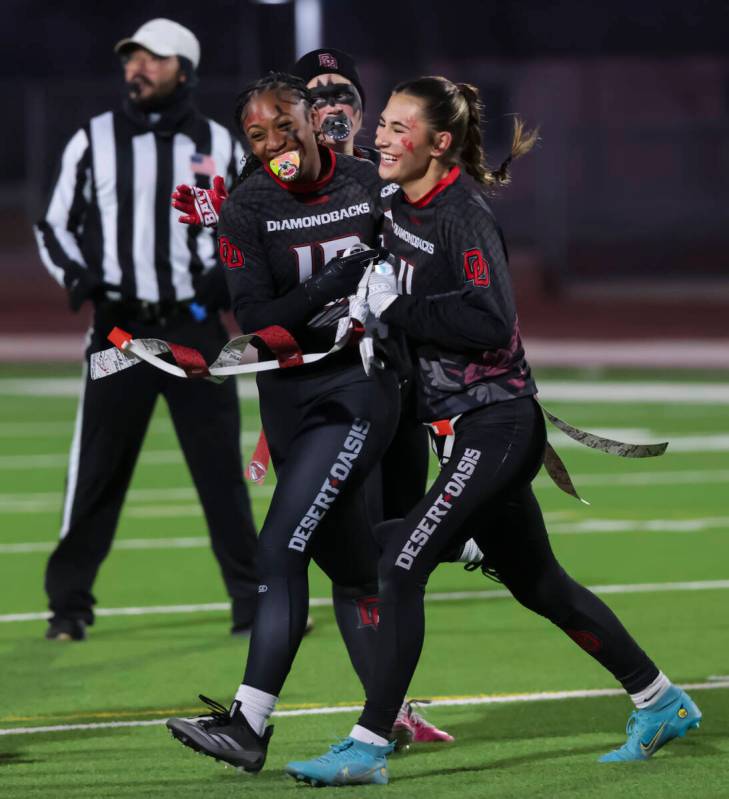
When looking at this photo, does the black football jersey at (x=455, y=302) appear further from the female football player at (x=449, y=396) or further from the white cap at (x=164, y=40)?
the white cap at (x=164, y=40)

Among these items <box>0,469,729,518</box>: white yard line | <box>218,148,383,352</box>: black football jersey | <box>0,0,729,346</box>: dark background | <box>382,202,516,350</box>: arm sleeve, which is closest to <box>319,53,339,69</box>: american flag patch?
Answer: <box>218,148,383,352</box>: black football jersey

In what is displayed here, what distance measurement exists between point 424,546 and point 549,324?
87.2 ft

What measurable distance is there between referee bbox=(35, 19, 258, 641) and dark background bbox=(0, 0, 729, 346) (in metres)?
14.2

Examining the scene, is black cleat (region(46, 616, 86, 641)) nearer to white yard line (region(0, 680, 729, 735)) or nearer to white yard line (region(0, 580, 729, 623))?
white yard line (region(0, 580, 729, 623))

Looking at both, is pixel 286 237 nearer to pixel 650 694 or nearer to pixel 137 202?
pixel 650 694

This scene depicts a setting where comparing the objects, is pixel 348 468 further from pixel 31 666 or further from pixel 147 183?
pixel 147 183

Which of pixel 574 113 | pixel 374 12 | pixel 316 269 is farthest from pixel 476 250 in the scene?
pixel 574 113

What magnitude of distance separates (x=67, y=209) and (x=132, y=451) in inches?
41.8

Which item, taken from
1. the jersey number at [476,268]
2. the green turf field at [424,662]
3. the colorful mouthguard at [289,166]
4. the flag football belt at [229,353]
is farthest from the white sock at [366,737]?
the colorful mouthguard at [289,166]

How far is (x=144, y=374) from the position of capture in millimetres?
8312

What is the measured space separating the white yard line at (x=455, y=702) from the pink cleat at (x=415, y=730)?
19.0 inches

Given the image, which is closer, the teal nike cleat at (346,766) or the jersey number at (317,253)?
the teal nike cleat at (346,766)

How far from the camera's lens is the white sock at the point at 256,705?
18.7 feet

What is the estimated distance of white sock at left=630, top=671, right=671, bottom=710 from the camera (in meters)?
5.93
